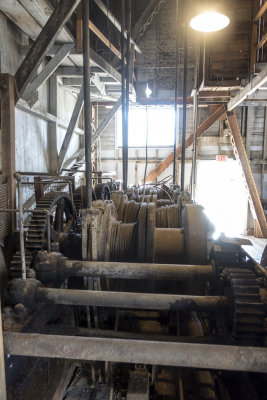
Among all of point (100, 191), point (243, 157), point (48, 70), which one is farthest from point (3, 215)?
point (243, 157)

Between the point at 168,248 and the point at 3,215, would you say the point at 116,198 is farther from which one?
the point at 3,215

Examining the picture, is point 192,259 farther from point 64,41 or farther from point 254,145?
point 254,145

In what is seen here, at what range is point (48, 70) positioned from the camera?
21.5ft

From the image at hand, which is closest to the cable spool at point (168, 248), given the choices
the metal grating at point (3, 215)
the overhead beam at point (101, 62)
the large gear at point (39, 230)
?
the large gear at point (39, 230)

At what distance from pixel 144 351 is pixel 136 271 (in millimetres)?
842

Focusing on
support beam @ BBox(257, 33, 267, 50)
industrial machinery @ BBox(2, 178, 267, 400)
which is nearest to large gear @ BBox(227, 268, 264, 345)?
industrial machinery @ BBox(2, 178, 267, 400)

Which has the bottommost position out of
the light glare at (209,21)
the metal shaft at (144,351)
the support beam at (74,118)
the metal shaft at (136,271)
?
the metal shaft at (144,351)

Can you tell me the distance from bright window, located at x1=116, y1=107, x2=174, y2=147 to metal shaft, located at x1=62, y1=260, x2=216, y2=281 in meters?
11.1

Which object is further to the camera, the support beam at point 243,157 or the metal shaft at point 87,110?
the support beam at point 243,157

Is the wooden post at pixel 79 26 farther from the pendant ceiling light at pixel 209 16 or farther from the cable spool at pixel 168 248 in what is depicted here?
the cable spool at pixel 168 248

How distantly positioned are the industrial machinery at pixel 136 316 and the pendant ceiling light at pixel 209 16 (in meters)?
2.55

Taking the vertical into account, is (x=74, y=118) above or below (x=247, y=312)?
above

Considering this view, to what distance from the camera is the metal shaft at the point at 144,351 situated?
1429mm

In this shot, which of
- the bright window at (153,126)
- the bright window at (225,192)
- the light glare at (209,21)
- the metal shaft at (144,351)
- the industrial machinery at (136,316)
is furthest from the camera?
the bright window at (225,192)
